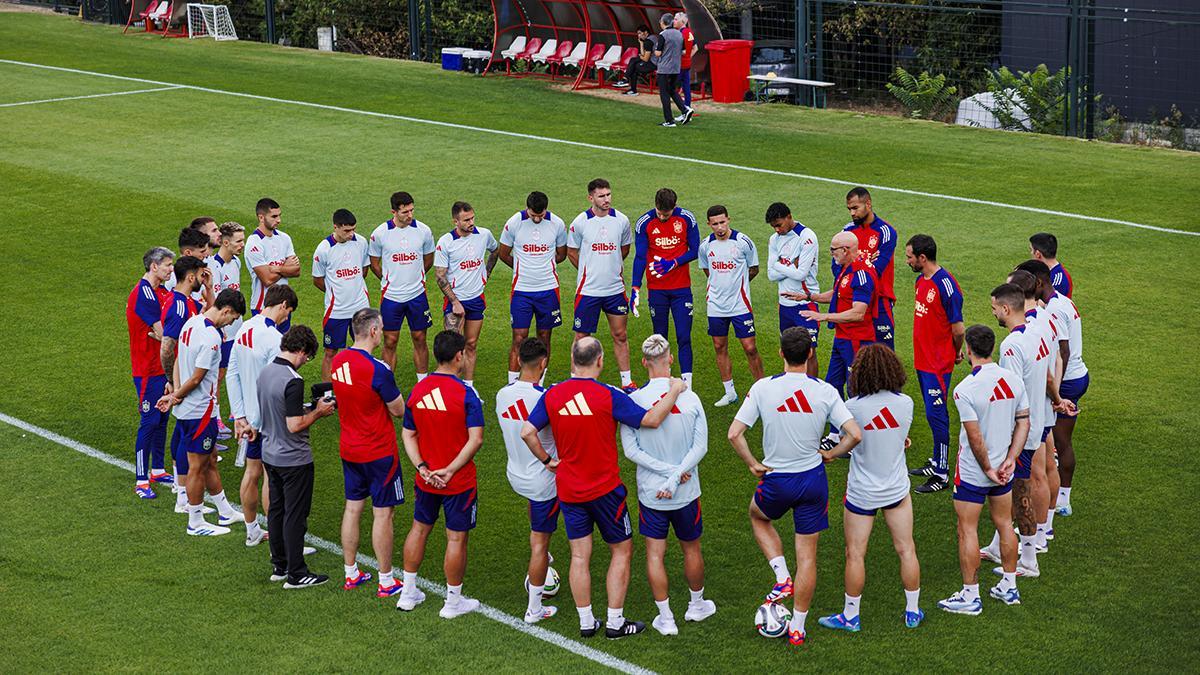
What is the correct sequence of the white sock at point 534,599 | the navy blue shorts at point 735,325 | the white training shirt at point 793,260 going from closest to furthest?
the white sock at point 534,599
the white training shirt at point 793,260
the navy blue shorts at point 735,325

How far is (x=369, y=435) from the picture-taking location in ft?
30.1

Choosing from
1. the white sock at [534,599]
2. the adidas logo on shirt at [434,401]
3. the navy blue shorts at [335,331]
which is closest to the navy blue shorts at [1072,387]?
the white sock at [534,599]

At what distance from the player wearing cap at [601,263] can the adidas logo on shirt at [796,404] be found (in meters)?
4.95

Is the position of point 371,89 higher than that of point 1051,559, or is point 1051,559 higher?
point 371,89

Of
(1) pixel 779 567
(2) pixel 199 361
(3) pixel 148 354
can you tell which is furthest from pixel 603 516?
(3) pixel 148 354

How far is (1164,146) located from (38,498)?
21.4 m

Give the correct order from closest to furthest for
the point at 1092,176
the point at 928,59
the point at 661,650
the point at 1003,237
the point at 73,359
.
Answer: the point at 661,650 → the point at 73,359 → the point at 1003,237 → the point at 1092,176 → the point at 928,59

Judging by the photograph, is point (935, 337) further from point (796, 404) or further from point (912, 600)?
point (796, 404)

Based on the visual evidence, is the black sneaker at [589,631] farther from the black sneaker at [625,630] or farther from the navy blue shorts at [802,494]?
the navy blue shorts at [802,494]

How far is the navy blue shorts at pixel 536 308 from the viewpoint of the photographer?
44.8 ft

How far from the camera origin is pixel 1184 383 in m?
13.4

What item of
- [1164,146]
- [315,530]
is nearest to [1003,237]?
[1164,146]

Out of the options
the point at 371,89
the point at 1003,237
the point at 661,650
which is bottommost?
the point at 661,650

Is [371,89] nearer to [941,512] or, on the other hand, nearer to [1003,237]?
[1003,237]
